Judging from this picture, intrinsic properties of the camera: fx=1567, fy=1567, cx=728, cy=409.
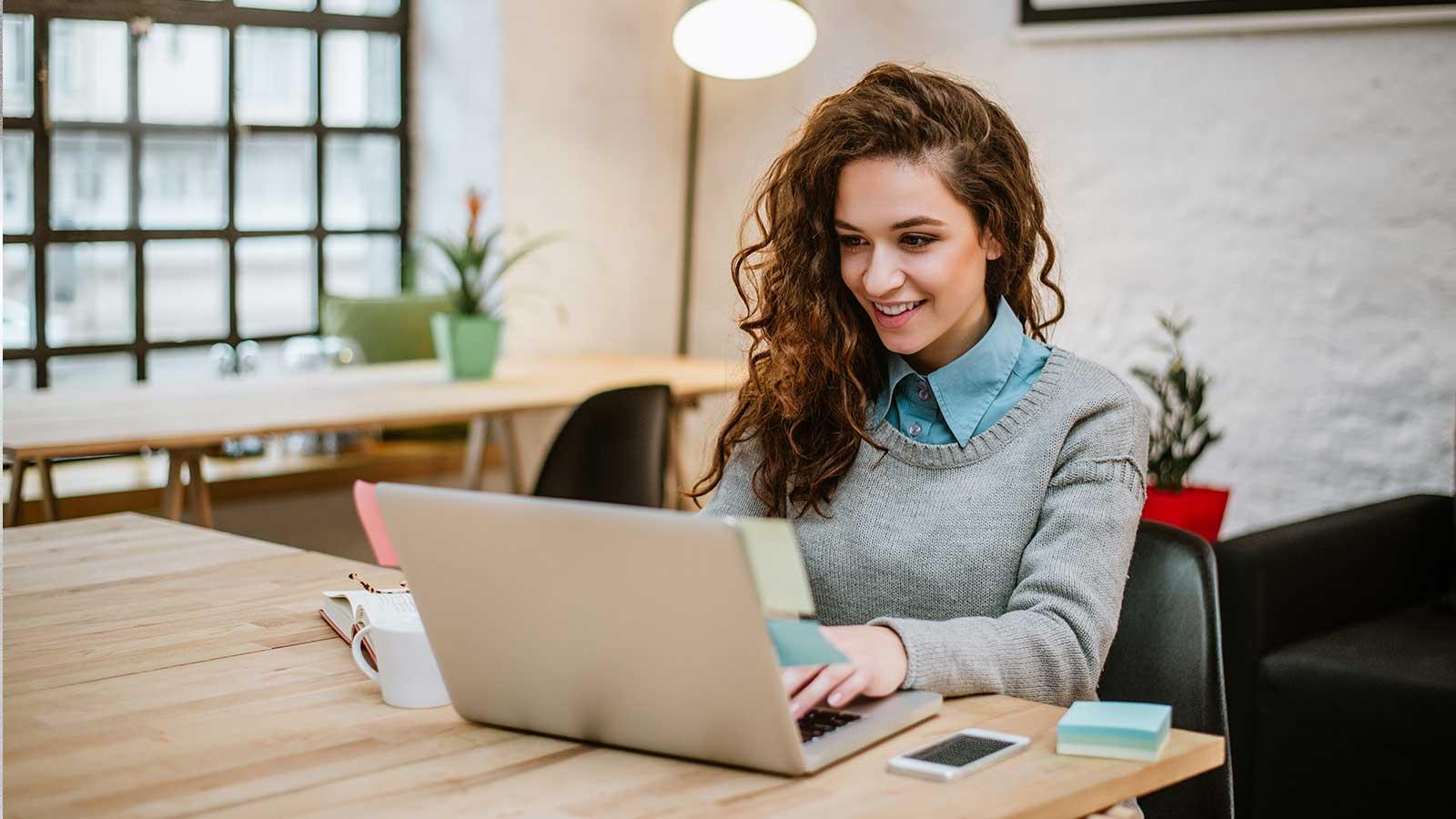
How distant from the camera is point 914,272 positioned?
1.61 metres

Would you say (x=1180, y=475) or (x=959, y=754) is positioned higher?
(x=959, y=754)

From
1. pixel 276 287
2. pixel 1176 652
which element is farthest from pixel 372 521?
pixel 276 287

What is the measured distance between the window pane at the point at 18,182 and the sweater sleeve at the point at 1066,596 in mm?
3548

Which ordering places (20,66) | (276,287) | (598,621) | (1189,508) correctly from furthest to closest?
(276,287), (20,66), (1189,508), (598,621)

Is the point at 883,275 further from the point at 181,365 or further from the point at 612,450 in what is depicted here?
the point at 181,365

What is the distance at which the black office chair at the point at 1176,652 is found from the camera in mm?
1503

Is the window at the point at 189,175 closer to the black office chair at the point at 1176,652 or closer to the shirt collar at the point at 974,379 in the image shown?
the shirt collar at the point at 974,379

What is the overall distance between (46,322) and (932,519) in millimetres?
3496

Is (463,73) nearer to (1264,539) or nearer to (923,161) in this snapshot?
(1264,539)

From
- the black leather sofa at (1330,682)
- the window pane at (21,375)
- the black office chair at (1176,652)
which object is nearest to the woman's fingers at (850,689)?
the black office chair at (1176,652)

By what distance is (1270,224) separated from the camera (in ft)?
13.3

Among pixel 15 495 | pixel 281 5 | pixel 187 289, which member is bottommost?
pixel 15 495

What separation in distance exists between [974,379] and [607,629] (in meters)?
0.67

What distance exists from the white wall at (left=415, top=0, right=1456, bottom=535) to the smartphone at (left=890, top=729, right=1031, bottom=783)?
215 centimetres
